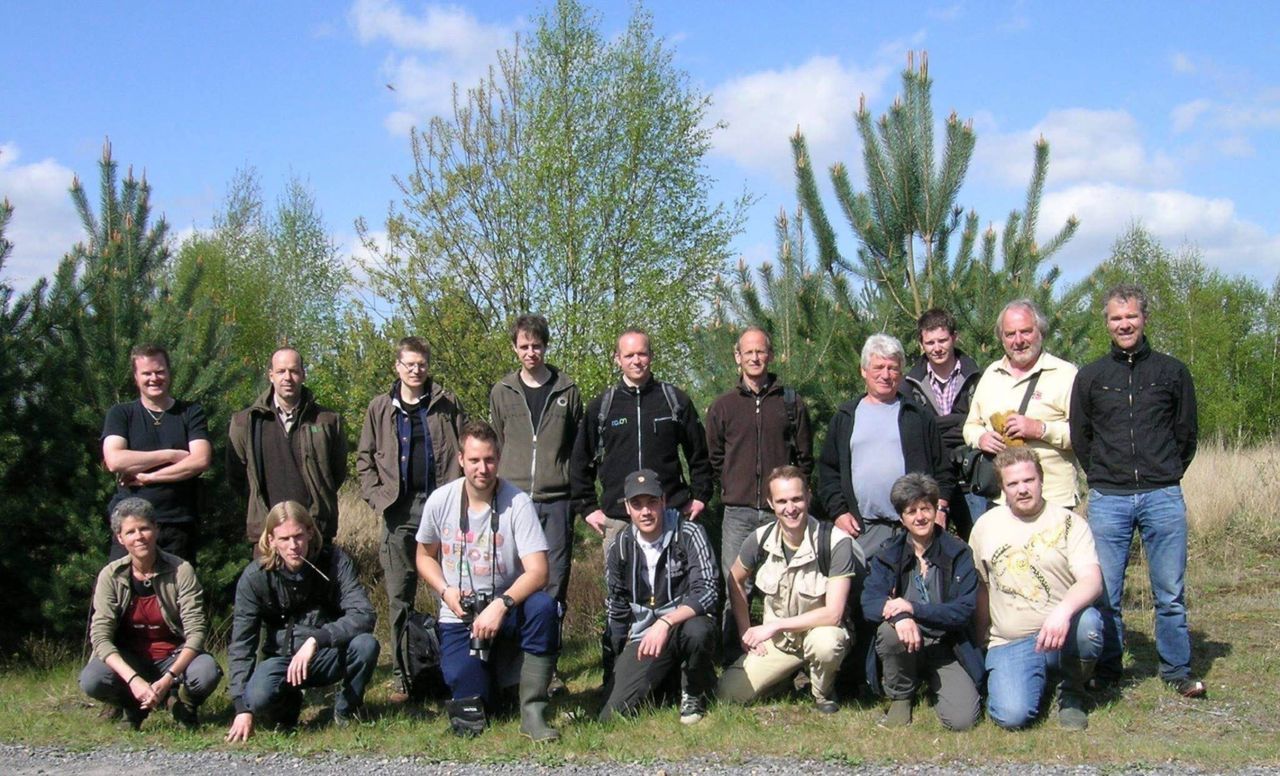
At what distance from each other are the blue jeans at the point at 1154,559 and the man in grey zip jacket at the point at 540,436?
282 centimetres

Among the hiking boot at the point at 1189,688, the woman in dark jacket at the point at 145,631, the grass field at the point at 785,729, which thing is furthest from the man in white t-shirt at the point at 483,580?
the hiking boot at the point at 1189,688

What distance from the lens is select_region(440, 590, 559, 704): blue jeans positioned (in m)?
5.02

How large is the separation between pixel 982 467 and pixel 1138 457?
750 millimetres

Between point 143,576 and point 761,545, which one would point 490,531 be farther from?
point 143,576

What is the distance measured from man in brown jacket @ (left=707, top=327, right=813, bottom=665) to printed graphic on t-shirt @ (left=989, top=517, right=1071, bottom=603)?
115cm

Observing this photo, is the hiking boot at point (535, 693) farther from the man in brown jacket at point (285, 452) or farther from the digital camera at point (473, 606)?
the man in brown jacket at point (285, 452)

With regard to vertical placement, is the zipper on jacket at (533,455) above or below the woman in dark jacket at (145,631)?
above

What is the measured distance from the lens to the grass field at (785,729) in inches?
176

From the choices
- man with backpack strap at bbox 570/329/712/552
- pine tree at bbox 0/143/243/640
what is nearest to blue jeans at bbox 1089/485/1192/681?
man with backpack strap at bbox 570/329/712/552

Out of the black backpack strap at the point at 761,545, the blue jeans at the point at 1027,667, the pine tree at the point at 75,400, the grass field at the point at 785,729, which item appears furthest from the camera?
the pine tree at the point at 75,400

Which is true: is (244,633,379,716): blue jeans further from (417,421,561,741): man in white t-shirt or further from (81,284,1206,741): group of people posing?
(417,421,561,741): man in white t-shirt

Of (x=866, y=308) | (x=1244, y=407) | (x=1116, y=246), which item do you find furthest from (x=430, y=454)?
(x=1116, y=246)

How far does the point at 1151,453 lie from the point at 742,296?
9.99 feet

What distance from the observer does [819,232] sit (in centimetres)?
790
